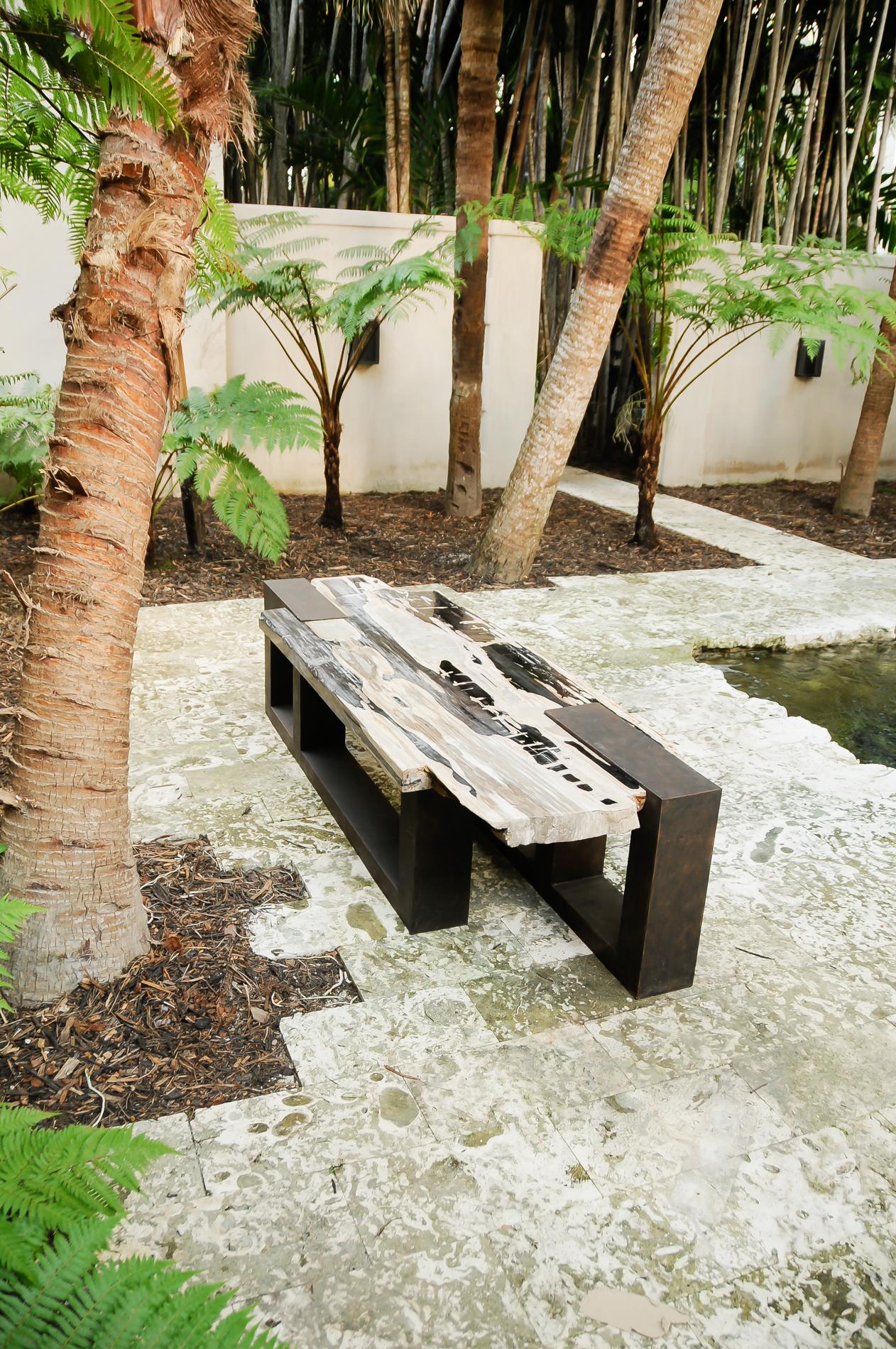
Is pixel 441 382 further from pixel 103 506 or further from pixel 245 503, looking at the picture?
pixel 103 506

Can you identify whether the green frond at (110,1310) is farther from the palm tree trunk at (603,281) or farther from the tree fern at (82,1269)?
the palm tree trunk at (603,281)

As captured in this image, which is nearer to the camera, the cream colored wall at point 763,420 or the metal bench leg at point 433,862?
the metal bench leg at point 433,862

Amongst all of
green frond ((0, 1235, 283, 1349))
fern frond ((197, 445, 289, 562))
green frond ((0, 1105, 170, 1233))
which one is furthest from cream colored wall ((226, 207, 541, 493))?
green frond ((0, 1235, 283, 1349))

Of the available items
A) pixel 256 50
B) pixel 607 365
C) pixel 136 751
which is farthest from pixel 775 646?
pixel 256 50

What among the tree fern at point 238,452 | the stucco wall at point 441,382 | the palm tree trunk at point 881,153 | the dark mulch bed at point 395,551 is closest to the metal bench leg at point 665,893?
the tree fern at point 238,452

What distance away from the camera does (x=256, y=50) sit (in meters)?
11.4

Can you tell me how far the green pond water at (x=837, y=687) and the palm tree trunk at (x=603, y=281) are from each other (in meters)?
1.39

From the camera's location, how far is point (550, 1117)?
6.71ft

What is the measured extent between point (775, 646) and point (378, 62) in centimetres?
834

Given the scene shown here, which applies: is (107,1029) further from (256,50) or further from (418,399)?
(256,50)

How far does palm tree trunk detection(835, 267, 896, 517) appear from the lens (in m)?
7.81

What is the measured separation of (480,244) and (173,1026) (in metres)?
5.36

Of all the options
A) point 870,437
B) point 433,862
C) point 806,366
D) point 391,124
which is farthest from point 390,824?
point 806,366

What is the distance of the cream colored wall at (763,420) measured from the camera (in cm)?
938
